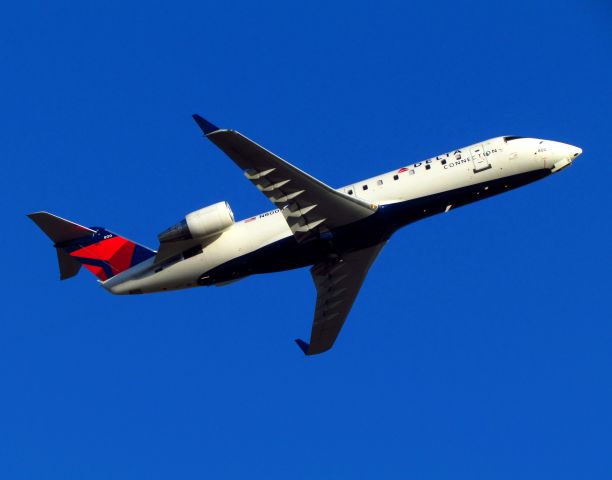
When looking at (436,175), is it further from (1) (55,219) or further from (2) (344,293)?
(1) (55,219)

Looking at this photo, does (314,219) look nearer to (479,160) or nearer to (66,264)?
(479,160)

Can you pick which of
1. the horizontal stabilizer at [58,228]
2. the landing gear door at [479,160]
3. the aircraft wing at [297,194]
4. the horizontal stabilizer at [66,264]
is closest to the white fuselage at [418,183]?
the landing gear door at [479,160]

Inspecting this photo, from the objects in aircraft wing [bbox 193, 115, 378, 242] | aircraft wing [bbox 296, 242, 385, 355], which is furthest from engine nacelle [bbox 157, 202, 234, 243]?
aircraft wing [bbox 296, 242, 385, 355]

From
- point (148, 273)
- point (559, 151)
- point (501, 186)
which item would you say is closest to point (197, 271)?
point (148, 273)

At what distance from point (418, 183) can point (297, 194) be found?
5482 mm

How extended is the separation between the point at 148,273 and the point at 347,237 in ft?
30.0

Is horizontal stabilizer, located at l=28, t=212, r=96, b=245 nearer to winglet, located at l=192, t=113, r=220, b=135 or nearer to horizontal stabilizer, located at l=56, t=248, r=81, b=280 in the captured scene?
horizontal stabilizer, located at l=56, t=248, r=81, b=280

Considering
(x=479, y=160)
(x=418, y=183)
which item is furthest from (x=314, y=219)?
(x=479, y=160)

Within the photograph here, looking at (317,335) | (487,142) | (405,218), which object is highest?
(487,142)

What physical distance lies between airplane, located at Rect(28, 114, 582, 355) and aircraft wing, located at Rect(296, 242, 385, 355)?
35 centimetres

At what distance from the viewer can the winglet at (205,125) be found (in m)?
39.6

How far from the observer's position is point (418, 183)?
45.1m

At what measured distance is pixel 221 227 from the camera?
45.0 m

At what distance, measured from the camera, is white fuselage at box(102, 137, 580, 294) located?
45.2 meters
